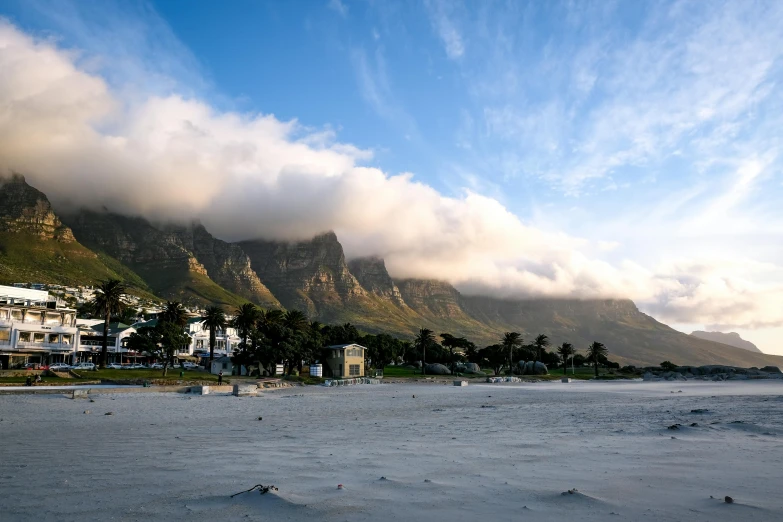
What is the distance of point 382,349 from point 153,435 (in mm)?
111819

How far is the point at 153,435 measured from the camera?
21500 mm

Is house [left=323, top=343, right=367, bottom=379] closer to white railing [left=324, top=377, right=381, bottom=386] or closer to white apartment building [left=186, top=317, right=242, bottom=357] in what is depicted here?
white railing [left=324, top=377, right=381, bottom=386]

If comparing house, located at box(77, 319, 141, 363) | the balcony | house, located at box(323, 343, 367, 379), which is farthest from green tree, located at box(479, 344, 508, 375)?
the balcony

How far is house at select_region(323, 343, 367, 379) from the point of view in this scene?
11331 cm

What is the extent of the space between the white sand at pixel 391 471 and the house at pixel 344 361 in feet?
289

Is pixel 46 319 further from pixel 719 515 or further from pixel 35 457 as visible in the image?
pixel 719 515

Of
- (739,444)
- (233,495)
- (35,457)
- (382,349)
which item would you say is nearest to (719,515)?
(233,495)

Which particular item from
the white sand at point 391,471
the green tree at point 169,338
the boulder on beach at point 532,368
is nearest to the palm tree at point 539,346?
the boulder on beach at point 532,368

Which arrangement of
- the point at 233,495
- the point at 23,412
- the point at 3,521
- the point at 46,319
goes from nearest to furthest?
the point at 3,521 → the point at 233,495 → the point at 23,412 → the point at 46,319

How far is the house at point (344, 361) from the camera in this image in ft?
372

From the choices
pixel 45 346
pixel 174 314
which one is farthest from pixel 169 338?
pixel 45 346

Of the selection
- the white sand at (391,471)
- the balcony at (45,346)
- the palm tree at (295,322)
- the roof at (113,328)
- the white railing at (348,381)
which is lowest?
the white railing at (348,381)

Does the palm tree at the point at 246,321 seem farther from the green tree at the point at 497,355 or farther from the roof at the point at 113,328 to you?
the green tree at the point at 497,355

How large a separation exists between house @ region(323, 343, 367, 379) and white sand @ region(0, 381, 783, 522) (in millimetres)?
87942
